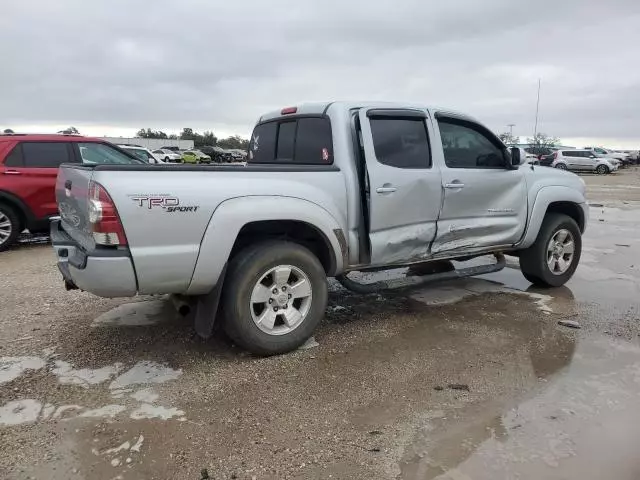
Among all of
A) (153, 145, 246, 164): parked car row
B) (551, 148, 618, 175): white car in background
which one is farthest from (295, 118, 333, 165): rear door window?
(153, 145, 246, 164): parked car row

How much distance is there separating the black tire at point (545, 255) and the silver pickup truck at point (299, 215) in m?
0.03

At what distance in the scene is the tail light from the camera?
332cm

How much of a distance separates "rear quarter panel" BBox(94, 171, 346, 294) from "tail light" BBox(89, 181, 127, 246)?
0.12 feet

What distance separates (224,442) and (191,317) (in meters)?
2.18

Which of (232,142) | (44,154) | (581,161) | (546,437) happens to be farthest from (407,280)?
(232,142)

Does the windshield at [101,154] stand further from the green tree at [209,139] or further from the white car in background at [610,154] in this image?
the green tree at [209,139]

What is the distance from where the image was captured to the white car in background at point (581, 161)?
39312 millimetres

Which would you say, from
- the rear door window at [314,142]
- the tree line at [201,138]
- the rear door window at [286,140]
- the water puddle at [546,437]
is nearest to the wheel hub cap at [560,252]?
the water puddle at [546,437]

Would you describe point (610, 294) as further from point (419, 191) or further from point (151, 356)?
point (151, 356)

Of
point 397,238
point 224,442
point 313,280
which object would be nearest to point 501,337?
point 397,238

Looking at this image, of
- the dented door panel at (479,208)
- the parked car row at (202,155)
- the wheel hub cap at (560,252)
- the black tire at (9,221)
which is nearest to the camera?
the dented door panel at (479,208)

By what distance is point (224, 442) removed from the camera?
2.95m

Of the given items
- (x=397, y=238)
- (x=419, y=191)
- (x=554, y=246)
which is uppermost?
(x=419, y=191)

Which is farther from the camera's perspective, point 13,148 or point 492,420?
point 13,148
